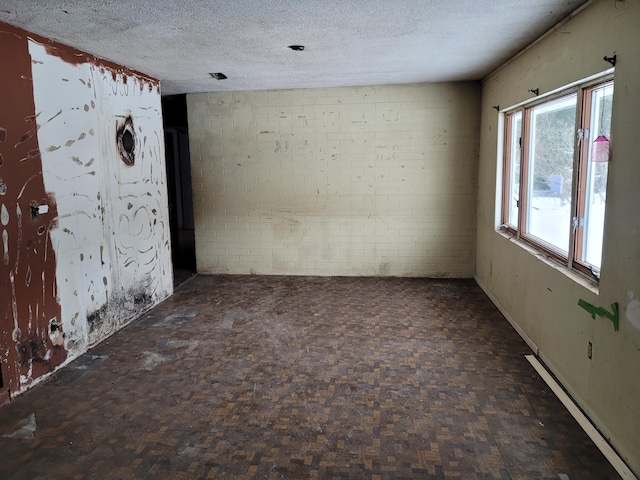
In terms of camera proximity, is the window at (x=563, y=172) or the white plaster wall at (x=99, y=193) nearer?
the window at (x=563, y=172)

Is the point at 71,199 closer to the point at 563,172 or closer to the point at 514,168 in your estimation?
the point at 563,172

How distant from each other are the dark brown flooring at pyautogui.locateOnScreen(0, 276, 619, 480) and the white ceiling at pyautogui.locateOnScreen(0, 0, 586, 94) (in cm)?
267

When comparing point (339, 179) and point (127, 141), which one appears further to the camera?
point (339, 179)

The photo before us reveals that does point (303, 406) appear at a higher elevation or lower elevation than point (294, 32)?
lower

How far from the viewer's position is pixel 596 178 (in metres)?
3.13

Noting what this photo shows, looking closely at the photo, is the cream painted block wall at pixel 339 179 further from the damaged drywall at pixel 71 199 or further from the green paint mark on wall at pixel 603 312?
the green paint mark on wall at pixel 603 312

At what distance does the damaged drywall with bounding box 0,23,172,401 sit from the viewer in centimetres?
339

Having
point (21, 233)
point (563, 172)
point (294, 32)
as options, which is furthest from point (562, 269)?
point (21, 233)

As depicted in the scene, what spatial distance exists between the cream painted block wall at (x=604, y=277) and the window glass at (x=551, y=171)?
0.21 meters

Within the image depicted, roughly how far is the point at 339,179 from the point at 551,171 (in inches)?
124

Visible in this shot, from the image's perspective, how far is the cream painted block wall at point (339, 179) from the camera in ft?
20.9

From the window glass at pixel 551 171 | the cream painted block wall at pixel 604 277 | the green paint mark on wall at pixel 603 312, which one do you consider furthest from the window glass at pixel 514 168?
the green paint mark on wall at pixel 603 312

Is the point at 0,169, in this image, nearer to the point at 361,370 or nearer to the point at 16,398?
the point at 16,398

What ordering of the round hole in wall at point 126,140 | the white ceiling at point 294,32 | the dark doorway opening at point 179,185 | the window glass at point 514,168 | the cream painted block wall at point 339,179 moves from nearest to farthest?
the white ceiling at point 294,32
the round hole in wall at point 126,140
the window glass at point 514,168
the cream painted block wall at point 339,179
the dark doorway opening at point 179,185
